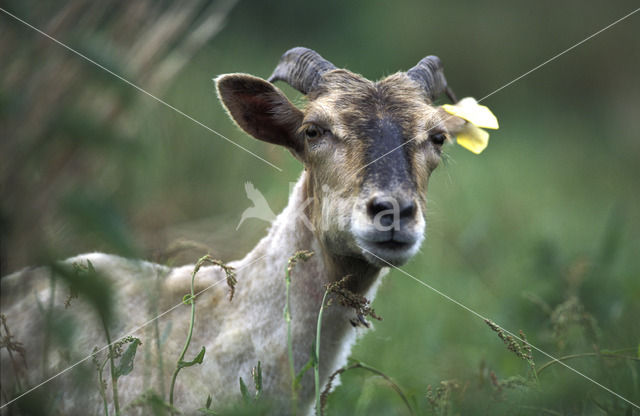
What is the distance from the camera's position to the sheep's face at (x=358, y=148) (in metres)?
3.25

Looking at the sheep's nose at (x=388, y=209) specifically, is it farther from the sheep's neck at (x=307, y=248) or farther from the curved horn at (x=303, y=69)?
the curved horn at (x=303, y=69)

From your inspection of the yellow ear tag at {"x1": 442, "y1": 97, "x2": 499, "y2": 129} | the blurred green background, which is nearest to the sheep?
the yellow ear tag at {"x1": 442, "y1": 97, "x2": 499, "y2": 129}

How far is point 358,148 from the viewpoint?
139 inches

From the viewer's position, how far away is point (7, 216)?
217cm

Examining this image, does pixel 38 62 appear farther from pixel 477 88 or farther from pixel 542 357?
pixel 477 88

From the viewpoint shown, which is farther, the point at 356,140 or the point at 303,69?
the point at 303,69

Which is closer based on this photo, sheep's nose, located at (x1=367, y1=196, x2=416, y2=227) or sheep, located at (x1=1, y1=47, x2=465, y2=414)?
sheep's nose, located at (x1=367, y1=196, x2=416, y2=227)

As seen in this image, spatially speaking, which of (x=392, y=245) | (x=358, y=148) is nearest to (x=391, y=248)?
(x=392, y=245)

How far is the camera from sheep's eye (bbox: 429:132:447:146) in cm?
384

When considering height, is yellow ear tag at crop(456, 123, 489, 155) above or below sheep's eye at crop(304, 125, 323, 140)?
above

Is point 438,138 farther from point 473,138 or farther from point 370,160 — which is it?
point 370,160

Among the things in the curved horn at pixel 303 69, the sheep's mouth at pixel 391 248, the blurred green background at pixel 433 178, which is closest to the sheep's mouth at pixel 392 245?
the sheep's mouth at pixel 391 248

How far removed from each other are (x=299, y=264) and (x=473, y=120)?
126 centimetres

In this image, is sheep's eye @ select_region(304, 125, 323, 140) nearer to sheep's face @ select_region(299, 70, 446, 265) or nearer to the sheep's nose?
sheep's face @ select_region(299, 70, 446, 265)
